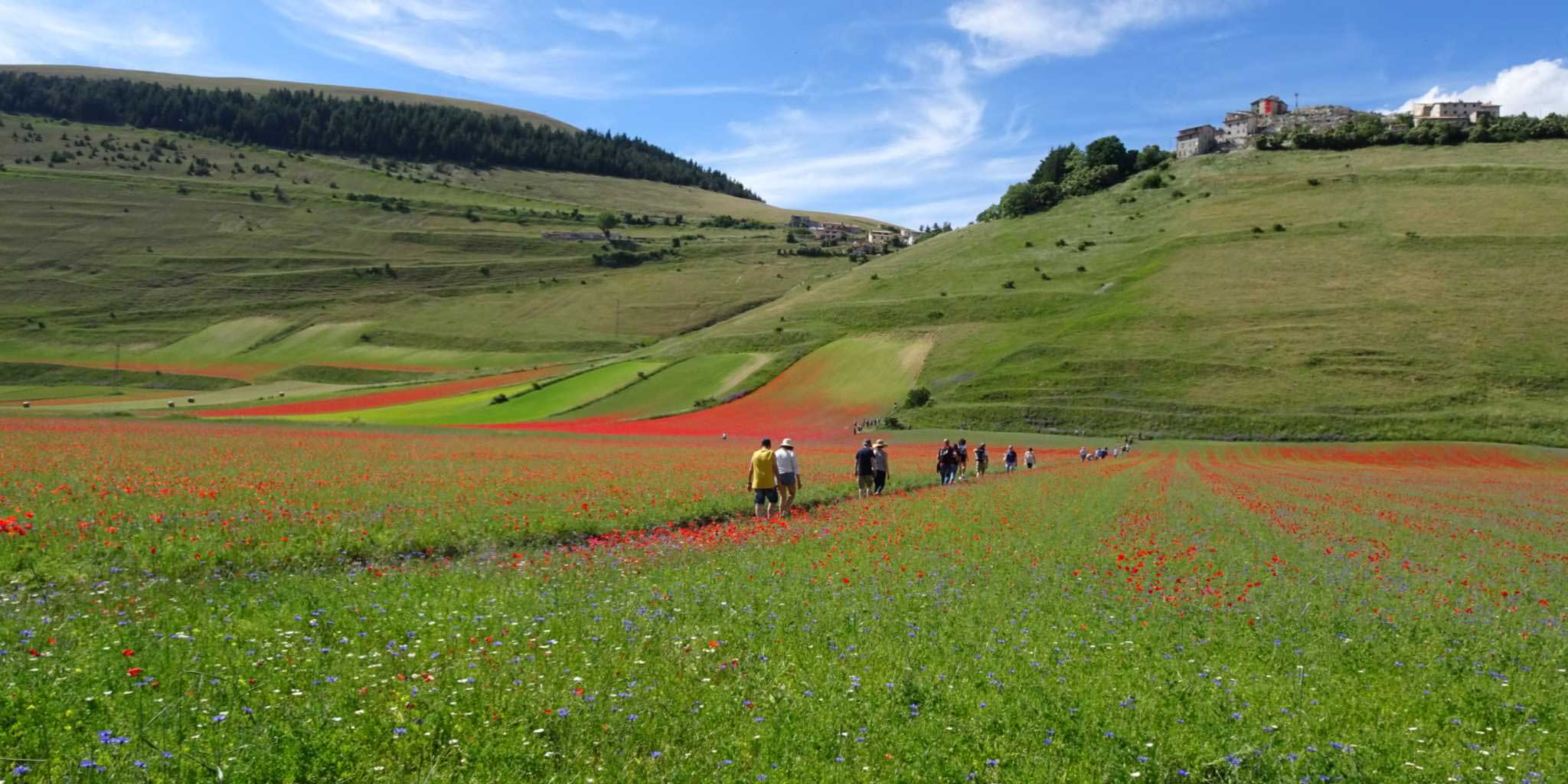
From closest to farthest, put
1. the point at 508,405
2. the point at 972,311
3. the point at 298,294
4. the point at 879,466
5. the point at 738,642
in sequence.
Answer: the point at 738,642
the point at 879,466
the point at 508,405
the point at 972,311
the point at 298,294

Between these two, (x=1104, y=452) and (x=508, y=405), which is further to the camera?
(x=508, y=405)

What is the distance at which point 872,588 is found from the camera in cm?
1302

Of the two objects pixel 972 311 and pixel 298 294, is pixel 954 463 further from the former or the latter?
pixel 298 294

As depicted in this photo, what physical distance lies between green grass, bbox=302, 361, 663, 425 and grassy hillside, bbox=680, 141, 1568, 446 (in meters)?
20.9

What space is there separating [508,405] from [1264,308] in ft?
279

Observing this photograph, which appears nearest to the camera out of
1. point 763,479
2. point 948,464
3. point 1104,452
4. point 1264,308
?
point 763,479

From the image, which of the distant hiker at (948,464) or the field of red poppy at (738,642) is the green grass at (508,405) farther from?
the field of red poppy at (738,642)

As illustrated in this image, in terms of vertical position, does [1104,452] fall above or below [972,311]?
below

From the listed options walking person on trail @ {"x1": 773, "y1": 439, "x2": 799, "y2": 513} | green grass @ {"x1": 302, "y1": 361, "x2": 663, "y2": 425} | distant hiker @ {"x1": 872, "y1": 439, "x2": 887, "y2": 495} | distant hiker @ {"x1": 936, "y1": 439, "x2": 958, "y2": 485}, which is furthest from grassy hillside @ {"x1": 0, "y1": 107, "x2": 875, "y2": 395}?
walking person on trail @ {"x1": 773, "y1": 439, "x2": 799, "y2": 513}

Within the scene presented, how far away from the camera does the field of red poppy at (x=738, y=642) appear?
652cm

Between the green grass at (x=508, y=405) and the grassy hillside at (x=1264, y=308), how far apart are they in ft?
68.7

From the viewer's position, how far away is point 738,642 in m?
9.77

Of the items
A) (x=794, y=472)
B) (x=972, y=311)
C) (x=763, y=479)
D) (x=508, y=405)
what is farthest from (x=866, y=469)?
(x=972, y=311)

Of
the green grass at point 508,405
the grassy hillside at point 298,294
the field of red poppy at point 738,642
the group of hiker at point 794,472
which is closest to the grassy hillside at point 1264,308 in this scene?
the green grass at point 508,405
